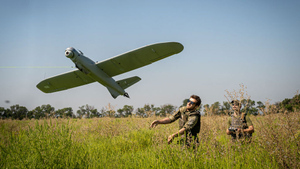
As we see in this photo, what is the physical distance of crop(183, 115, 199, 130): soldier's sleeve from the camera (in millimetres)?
3203

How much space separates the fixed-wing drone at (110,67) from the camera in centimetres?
1208

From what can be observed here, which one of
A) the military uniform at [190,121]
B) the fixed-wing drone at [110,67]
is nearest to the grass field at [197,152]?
the military uniform at [190,121]

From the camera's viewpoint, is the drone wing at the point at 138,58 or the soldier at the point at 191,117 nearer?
the soldier at the point at 191,117

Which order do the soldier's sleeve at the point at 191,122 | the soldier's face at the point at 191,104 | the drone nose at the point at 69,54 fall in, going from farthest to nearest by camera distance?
the drone nose at the point at 69,54
the soldier's face at the point at 191,104
the soldier's sleeve at the point at 191,122

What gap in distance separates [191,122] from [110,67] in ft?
39.6

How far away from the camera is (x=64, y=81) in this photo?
16.5 m

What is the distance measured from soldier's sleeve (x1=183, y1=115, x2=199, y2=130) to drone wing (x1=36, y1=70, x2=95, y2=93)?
13.6 meters

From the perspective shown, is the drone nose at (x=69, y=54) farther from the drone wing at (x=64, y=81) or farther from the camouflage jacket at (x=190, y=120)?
the camouflage jacket at (x=190, y=120)

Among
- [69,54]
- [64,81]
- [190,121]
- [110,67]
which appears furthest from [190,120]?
[64,81]

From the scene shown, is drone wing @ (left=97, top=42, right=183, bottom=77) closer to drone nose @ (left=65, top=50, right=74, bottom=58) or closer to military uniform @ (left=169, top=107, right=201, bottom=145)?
drone nose @ (left=65, top=50, right=74, bottom=58)

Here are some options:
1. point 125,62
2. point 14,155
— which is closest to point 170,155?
point 14,155

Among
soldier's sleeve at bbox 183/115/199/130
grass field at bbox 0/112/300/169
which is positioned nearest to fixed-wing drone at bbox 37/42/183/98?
soldier's sleeve at bbox 183/115/199/130

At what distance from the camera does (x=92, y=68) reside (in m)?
12.8

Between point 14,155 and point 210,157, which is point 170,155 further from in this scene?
point 14,155
